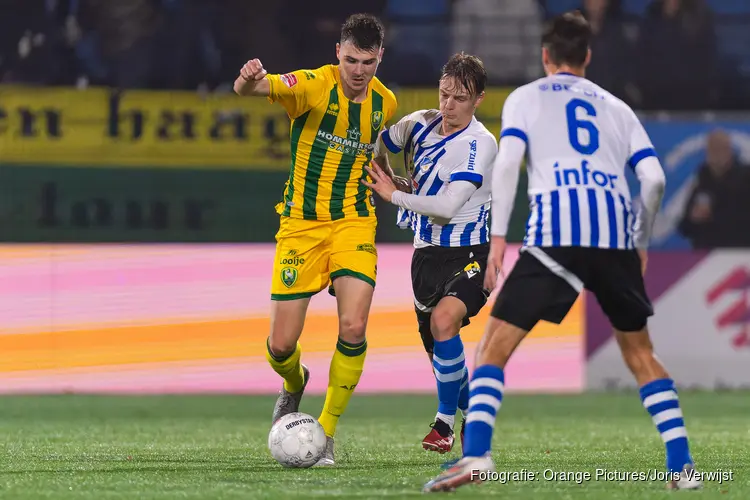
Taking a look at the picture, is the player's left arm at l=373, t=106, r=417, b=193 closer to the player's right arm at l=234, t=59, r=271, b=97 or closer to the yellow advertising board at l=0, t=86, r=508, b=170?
the player's right arm at l=234, t=59, r=271, b=97

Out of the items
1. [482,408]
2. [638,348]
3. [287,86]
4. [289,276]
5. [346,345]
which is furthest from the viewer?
[289,276]

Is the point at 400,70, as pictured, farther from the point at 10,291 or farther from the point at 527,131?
the point at 527,131

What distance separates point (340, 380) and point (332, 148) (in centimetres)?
116

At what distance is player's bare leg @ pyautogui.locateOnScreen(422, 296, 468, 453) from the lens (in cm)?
657

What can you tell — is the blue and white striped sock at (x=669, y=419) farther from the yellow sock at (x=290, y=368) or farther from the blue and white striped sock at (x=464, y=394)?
the yellow sock at (x=290, y=368)

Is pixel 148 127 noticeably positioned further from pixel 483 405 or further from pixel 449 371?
pixel 483 405

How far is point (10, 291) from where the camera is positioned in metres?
12.6

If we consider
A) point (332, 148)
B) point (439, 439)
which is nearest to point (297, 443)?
point (439, 439)

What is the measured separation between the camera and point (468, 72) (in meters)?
6.57

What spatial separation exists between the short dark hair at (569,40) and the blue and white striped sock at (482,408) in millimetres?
1198

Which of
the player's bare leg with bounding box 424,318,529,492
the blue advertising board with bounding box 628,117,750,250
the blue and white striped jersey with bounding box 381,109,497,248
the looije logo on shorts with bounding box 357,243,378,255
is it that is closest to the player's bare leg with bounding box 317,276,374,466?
the looije logo on shorts with bounding box 357,243,378,255

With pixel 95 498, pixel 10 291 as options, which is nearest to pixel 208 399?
pixel 10 291

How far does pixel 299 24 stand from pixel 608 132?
31.9ft

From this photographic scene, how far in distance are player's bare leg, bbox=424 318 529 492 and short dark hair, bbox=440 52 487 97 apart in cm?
206
